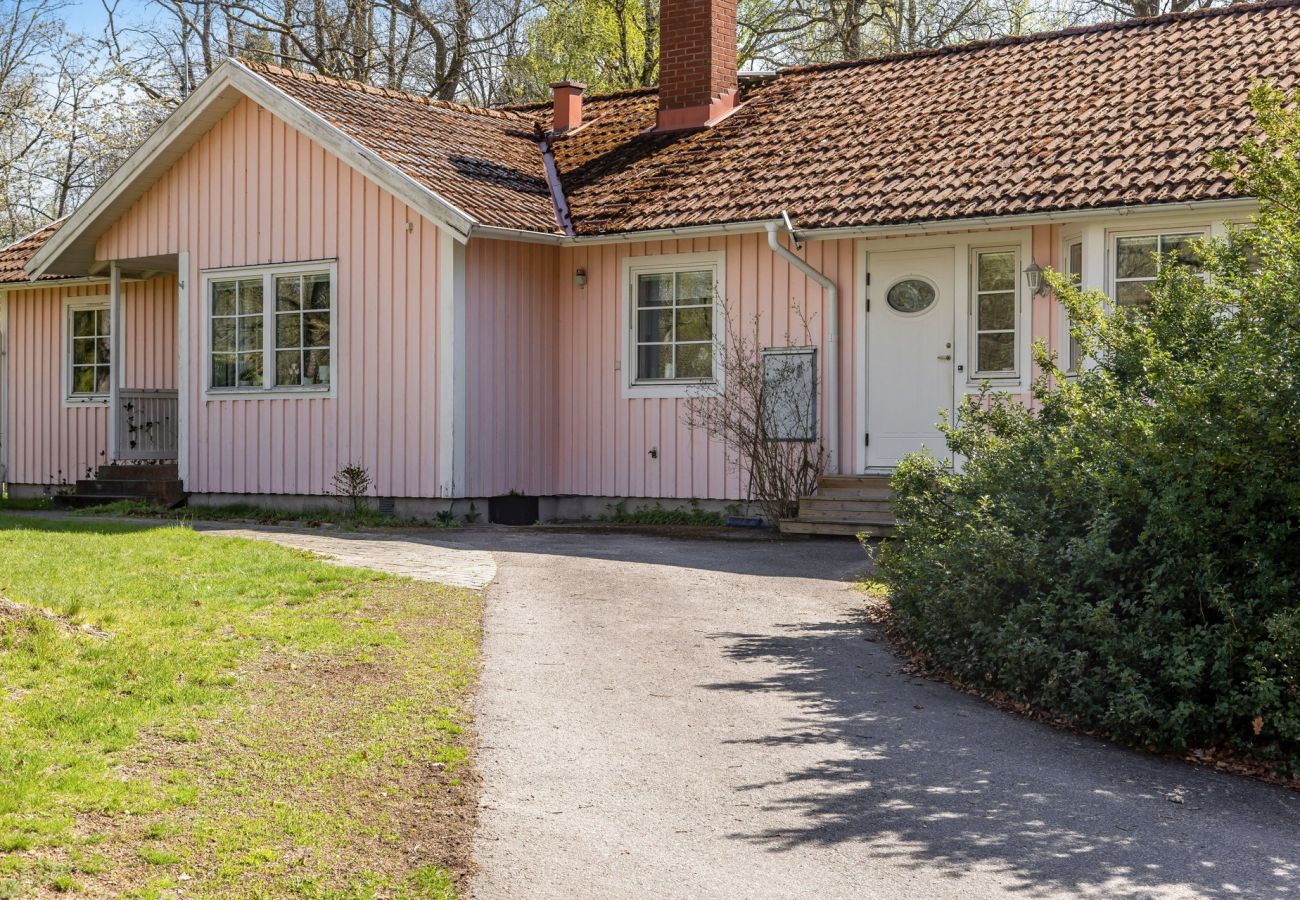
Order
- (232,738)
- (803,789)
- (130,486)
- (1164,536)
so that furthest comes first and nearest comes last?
(130,486)
(1164,536)
(232,738)
(803,789)

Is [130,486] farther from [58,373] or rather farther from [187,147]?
[187,147]

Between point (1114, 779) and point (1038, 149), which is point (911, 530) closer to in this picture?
point (1114, 779)

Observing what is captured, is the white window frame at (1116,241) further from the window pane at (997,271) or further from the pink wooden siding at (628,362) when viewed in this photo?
the pink wooden siding at (628,362)

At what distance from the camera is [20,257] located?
21.1 m

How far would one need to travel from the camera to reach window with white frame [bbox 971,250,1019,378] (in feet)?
46.9

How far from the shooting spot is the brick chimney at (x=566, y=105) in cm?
1920

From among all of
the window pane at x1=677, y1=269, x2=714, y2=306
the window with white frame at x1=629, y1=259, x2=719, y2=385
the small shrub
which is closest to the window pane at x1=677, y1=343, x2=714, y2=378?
the window with white frame at x1=629, y1=259, x2=719, y2=385

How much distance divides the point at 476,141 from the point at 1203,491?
41.3ft

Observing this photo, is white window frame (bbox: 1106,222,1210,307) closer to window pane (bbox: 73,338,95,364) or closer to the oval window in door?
the oval window in door

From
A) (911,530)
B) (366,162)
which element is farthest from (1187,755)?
(366,162)

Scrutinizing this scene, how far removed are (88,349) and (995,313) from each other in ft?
42.0

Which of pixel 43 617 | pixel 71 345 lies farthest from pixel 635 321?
pixel 43 617

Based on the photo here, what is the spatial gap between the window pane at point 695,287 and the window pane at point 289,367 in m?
4.37

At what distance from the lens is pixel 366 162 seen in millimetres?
15453
